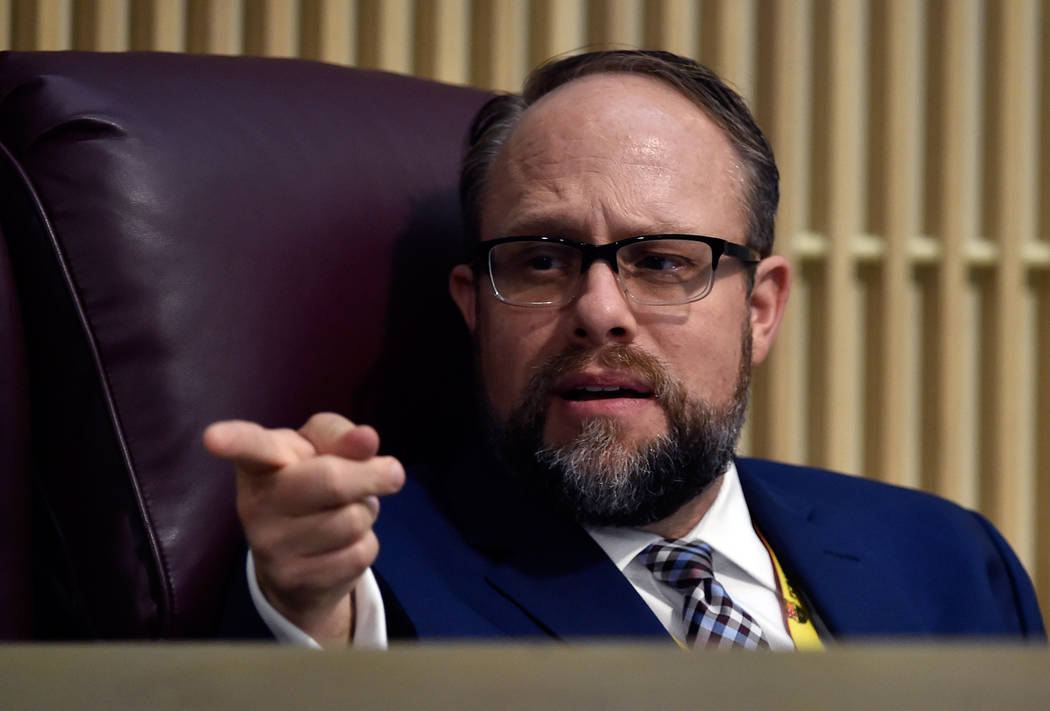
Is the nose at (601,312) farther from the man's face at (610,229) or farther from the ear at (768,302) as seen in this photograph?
the ear at (768,302)

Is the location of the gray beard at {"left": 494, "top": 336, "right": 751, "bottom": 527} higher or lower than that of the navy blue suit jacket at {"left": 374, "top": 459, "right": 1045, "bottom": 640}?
higher

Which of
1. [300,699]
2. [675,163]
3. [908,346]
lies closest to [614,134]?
[675,163]

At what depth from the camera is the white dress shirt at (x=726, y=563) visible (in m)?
1.01

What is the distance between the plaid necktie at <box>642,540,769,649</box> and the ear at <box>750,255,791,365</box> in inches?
11.6

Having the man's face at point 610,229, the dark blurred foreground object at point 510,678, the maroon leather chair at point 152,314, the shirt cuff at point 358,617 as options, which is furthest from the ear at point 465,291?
the dark blurred foreground object at point 510,678

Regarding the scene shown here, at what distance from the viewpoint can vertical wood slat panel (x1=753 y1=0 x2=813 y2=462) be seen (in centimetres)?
163

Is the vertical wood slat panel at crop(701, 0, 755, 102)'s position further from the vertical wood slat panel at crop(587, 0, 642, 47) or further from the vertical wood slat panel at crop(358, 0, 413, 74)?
the vertical wood slat panel at crop(358, 0, 413, 74)

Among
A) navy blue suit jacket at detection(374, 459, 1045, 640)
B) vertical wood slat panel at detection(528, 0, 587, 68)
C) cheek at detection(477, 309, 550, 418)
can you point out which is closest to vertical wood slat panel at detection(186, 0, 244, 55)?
vertical wood slat panel at detection(528, 0, 587, 68)

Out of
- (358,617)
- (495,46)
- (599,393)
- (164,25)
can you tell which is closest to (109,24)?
(164,25)

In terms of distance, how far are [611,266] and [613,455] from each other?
0.62 feet

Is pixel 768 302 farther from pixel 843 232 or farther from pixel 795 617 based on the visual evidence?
pixel 843 232

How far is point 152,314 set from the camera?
896mm

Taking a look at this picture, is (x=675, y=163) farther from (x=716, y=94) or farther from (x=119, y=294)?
(x=119, y=294)

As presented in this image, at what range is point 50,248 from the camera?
88 cm
